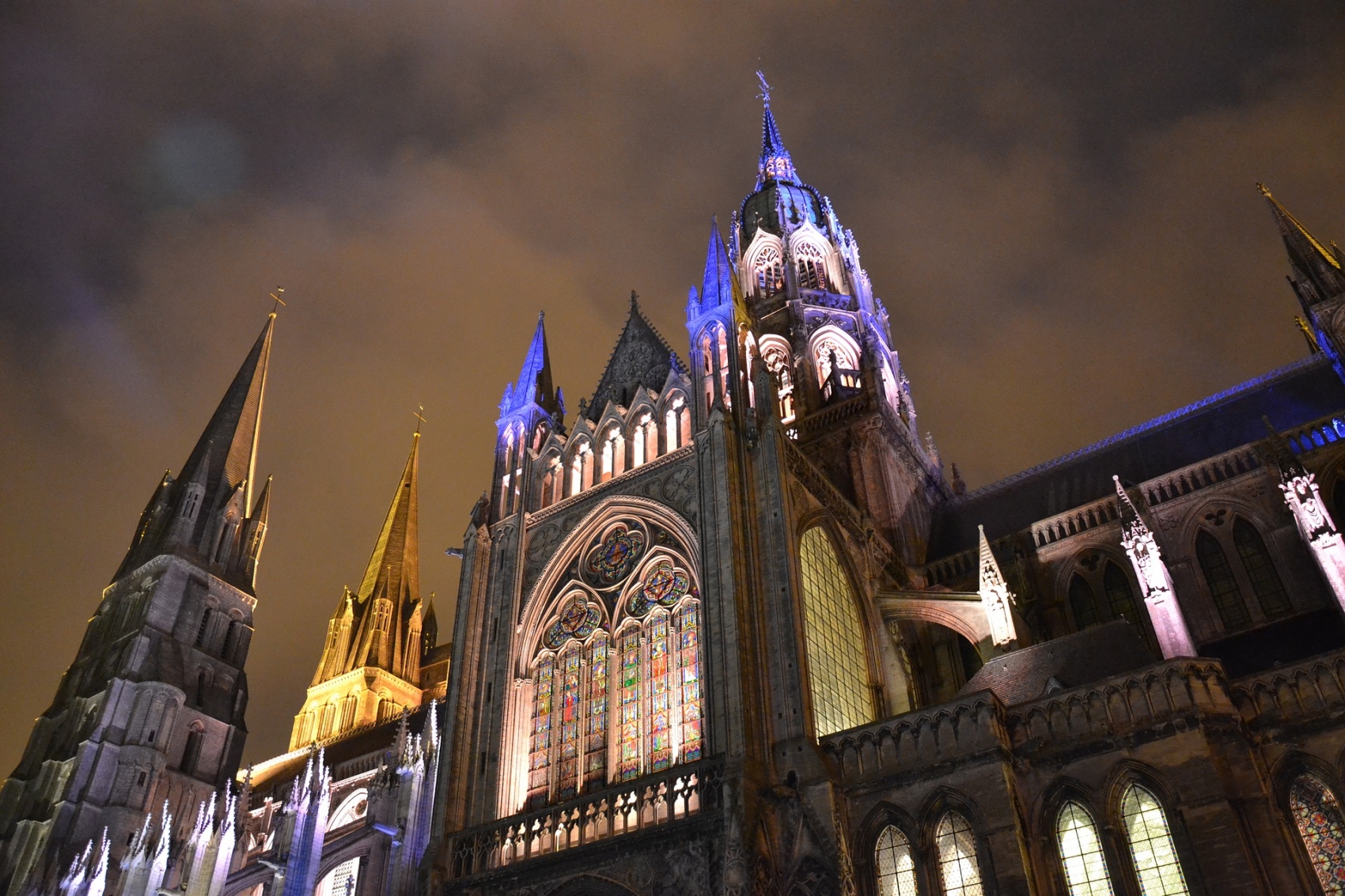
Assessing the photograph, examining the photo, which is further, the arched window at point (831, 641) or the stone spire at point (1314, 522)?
the arched window at point (831, 641)

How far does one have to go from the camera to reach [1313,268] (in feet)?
99.2

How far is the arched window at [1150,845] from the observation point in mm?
17234

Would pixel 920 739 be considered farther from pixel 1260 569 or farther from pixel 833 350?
pixel 833 350

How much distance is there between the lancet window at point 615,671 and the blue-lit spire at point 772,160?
90.2 ft

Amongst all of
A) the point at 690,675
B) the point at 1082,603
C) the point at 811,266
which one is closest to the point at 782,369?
the point at 811,266

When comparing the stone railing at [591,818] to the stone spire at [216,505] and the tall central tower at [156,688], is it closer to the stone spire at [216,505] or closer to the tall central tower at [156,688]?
the tall central tower at [156,688]

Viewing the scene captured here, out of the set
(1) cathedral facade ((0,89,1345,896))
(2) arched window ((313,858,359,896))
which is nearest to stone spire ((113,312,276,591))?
(1) cathedral facade ((0,89,1345,896))

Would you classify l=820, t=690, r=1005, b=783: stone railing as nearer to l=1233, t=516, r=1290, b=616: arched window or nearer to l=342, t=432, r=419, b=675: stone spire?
l=1233, t=516, r=1290, b=616: arched window

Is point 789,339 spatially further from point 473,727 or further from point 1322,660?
point 1322,660

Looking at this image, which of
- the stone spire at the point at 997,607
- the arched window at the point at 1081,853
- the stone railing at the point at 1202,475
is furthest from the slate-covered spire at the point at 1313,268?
the arched window at the point at 1081,853

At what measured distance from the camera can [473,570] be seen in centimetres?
2853

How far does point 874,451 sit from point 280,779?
28.8 meters

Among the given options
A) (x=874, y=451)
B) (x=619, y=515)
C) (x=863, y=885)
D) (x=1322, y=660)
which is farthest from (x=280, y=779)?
(x=1322, y=660)

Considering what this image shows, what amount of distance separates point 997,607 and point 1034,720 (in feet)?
16.2
